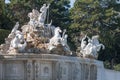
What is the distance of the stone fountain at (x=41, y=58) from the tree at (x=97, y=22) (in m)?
18.7

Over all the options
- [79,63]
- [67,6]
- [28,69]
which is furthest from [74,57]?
[67,6]

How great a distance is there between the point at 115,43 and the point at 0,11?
14.6 meters

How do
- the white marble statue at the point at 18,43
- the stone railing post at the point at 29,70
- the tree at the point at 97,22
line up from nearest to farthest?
1. the stone railing post at the point at 29,70
2. the white marble statue at the point at 18,43
3. the tree at the point at 97,22

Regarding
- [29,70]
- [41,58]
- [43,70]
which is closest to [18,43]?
[41,58]

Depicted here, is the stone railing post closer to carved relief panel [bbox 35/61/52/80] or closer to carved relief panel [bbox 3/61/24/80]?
carved relief panel [bbox 35/61/52/80]

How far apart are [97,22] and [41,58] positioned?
25.0m

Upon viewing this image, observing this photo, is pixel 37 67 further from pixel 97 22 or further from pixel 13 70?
pixel 97 22

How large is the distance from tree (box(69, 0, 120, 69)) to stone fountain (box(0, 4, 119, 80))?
18.7 m

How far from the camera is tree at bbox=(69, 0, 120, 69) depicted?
64500 millimetres

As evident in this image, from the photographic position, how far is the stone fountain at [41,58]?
135ft

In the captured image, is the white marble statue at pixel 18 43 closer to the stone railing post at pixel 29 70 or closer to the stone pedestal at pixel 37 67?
the stone pedestal at pixel 37 67

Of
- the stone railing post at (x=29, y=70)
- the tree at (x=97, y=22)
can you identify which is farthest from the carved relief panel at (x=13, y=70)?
the tree at (x=97, y=22)

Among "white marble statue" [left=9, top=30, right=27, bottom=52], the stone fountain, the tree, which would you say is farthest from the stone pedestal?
the tree

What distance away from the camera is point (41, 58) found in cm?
4119
